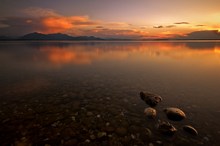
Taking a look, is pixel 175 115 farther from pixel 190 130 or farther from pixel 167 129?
pixel 167 129

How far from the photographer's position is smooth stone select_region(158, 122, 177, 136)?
756 centimetres

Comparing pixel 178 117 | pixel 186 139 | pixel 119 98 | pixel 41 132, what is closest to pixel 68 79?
pixel 119 98

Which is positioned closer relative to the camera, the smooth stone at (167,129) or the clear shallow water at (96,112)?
the clear shallow water at (96,112)

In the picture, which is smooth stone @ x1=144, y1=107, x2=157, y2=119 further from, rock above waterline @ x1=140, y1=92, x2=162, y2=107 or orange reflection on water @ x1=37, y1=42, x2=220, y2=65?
orange reflection on water @ x1=37, y1=42, x2=220, y2=65

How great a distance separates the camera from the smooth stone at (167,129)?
7.56 metres

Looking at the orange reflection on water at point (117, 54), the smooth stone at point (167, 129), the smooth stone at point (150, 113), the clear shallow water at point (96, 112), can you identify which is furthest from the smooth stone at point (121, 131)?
the orange reflection on water at point (117, 54)

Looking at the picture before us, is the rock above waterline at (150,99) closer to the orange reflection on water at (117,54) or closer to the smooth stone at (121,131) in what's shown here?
the smooth stone at (121,131)

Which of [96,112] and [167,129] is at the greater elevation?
[167,129]

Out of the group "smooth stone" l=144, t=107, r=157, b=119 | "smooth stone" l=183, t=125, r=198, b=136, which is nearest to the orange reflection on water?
"smooth stone" l=144, t=107, r=157, b=119

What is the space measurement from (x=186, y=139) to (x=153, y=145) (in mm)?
1721

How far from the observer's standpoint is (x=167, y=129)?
7.68m

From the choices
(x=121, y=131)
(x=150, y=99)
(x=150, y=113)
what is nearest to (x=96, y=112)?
(x=121, y=131)

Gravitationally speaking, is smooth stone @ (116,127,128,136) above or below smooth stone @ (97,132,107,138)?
below

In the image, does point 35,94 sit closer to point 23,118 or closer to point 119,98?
point 23,118
